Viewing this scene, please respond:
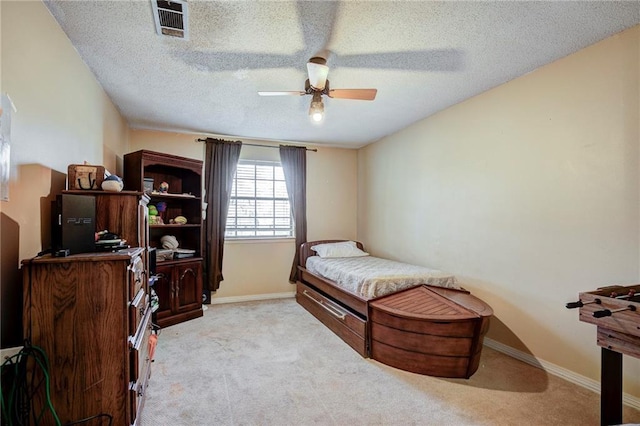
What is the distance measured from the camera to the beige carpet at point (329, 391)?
199 centimetres

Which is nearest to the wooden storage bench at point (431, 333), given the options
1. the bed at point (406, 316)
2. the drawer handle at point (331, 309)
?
the bed at point (406, 316)

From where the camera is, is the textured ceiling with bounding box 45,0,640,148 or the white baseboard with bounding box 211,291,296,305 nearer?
the textured ceiling with bounding box 45,0,640,148

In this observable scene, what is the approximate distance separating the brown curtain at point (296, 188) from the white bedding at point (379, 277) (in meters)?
1.11

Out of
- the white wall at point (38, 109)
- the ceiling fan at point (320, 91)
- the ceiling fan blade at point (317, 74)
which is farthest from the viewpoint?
the ceiling fan at point (320, 91)

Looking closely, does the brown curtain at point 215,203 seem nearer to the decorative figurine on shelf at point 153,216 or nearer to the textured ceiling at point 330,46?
the decorative figurine on shelf at point 153,216

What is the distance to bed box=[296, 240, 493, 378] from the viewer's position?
244 cm

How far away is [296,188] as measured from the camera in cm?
499

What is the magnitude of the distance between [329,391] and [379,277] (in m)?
1.14

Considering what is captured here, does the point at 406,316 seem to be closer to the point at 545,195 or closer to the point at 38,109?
the point at 545,195

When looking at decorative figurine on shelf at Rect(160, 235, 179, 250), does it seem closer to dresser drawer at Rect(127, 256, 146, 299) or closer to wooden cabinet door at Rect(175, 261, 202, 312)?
wooden cabinet door at Rect(175, 261, 202, 312)

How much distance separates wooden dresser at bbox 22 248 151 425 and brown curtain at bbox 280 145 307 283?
344cm

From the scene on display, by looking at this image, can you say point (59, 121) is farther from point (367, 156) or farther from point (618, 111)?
point (367, 156)

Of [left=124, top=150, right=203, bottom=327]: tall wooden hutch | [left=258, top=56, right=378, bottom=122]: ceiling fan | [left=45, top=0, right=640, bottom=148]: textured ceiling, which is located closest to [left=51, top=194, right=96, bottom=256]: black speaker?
[left=45, top=0, right=640, bottom=148]: textured ceiling

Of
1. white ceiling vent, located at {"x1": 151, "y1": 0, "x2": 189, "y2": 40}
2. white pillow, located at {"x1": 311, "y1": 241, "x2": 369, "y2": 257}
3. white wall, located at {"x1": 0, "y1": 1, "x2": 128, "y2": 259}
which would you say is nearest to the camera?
white wall, located at {"x1": 0, "y1": 1, "x2": 128, "y2": 259}
